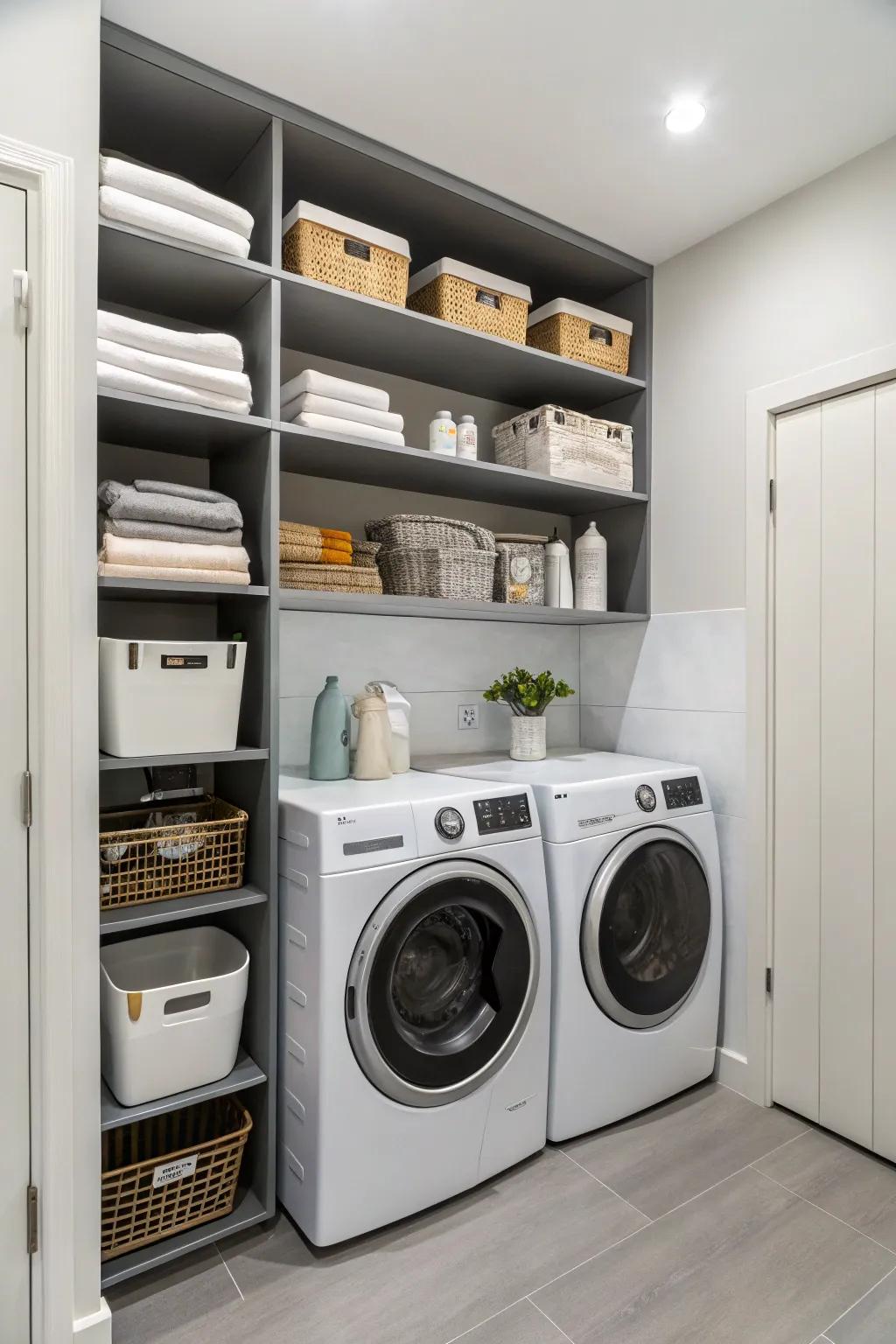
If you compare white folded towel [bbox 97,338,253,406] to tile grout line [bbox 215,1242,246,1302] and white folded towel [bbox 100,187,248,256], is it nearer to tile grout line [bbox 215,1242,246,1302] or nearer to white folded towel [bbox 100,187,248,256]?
white folded towel [bbox 100,187,248,256]

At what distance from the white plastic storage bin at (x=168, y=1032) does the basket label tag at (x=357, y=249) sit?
5.51ft

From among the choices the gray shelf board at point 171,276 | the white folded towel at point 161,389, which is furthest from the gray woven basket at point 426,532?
the gray shelf board at point 171,276

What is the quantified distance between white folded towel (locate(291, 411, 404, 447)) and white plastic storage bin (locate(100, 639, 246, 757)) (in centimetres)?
57

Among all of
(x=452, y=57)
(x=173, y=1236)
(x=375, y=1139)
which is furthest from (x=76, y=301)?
(x=173, y=1236)

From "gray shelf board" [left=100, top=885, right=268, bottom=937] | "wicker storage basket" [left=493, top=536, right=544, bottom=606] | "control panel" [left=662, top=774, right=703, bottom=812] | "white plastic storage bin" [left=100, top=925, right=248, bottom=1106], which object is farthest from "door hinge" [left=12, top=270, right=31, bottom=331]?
"control panel" [left=662, top=774, right=703, bottom=812]

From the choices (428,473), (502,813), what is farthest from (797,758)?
(428,473)

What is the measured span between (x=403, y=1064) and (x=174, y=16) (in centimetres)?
216

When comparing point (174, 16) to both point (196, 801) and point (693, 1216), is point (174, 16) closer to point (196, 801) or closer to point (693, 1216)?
point (196, 801)

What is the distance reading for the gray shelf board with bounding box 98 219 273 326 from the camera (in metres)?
1.61

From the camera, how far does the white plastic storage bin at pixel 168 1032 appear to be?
5.03 ft

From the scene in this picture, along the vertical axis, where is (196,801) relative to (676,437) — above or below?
below

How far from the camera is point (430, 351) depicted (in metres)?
2.21

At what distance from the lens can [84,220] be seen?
4.56 ft

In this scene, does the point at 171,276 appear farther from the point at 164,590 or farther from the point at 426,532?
the point at 426,532
